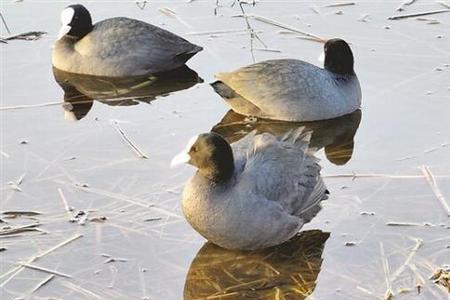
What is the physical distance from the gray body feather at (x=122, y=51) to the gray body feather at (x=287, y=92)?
973 mm

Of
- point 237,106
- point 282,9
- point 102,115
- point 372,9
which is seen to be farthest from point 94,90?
point 372,9

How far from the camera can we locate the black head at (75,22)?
29.6 ft

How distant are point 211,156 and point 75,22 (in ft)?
11.6

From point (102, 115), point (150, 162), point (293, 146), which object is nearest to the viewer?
point (293, 146)

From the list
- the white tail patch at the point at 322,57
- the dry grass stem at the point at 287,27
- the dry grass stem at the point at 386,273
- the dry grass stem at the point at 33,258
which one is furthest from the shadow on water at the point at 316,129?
the dry grass stem at the point at 33,258

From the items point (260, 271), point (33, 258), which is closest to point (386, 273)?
point (260, 271)

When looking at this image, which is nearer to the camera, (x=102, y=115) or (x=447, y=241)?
(x=447, y=241)

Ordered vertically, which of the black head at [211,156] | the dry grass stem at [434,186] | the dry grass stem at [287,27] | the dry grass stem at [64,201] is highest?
the black head at [211,156]

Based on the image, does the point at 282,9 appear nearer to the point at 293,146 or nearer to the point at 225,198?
the point at 293,146

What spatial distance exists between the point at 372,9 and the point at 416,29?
0.64 meters

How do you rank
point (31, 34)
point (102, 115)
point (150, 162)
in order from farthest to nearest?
point (31, 34), point (102, 115), point (150, 162)

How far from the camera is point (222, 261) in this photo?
237 inches

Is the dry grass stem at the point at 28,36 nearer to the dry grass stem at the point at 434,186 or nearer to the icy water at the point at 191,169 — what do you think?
the icy water at the point at 191,169

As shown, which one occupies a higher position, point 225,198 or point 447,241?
point 225,198
